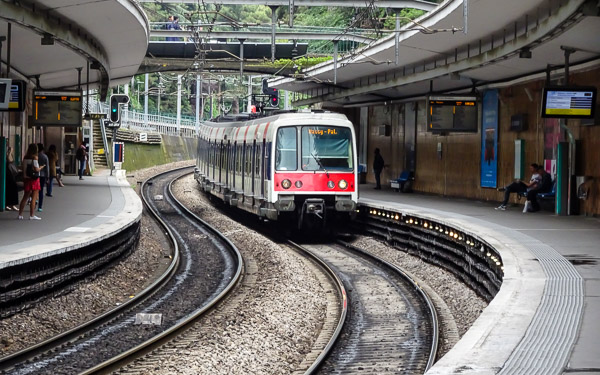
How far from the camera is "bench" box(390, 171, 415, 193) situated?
33.8 m

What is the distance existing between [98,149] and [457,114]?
3413cm

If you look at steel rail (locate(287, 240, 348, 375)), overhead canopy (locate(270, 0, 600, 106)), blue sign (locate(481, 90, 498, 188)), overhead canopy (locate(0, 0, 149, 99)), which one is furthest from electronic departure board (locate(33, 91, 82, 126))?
blue sign (locate(481, 90, 498, 188))

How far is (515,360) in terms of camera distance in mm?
7297

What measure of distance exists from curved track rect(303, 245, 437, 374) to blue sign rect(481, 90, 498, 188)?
8.49m

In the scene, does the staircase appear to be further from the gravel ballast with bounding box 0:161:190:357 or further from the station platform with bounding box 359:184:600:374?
the station platform with bounding box 359:184:600:374

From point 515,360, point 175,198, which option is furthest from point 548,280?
point 175,198

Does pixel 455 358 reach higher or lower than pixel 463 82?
lower

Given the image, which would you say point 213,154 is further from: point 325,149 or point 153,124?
point 153,124

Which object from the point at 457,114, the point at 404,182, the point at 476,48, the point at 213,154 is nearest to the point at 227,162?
the point at 213,154

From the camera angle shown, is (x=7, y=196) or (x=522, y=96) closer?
(x=7, y=196)

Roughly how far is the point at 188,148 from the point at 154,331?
207ft

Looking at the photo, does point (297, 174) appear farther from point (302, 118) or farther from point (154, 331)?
point (154, 331)

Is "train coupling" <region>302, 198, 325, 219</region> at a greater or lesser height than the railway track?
greater

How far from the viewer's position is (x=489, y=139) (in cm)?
2716
